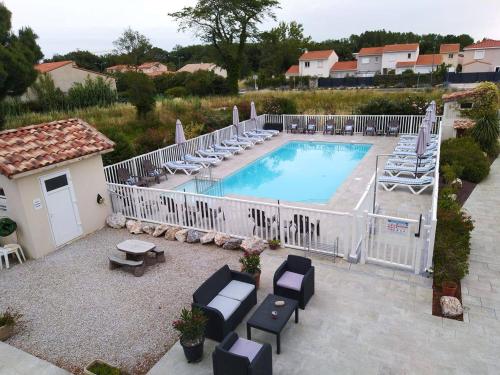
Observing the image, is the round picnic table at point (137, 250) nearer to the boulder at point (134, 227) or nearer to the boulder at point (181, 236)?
the boulder at point (181, 236)

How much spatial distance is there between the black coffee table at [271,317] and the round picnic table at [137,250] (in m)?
3.31

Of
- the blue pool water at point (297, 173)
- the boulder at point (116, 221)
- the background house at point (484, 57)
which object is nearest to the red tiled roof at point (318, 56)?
the background house at point (484, 57)

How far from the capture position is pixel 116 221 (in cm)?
1023

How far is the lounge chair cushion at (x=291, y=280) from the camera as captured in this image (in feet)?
20.6

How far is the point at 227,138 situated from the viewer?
20.1m

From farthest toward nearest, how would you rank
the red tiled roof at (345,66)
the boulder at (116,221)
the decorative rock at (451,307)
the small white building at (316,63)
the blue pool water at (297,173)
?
1. the red tiled roof at (345,66)
2. the small white building at (316,63)
3. the blue pool water at (297,173)
4. the boulder at (116,221)
5. the decorative rock at (451,307)

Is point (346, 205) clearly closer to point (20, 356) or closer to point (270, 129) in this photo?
point (20, 356)

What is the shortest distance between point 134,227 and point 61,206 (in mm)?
1861

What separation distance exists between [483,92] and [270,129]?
1173 centimetres

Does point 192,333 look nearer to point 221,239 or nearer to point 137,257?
point 137,257

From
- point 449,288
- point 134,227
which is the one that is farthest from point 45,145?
point 449,288

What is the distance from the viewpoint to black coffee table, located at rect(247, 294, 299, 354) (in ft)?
17.2

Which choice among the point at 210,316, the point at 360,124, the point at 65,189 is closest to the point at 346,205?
the point at 210,316

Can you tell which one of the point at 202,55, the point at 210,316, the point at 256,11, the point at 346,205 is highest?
the point at 256,11
